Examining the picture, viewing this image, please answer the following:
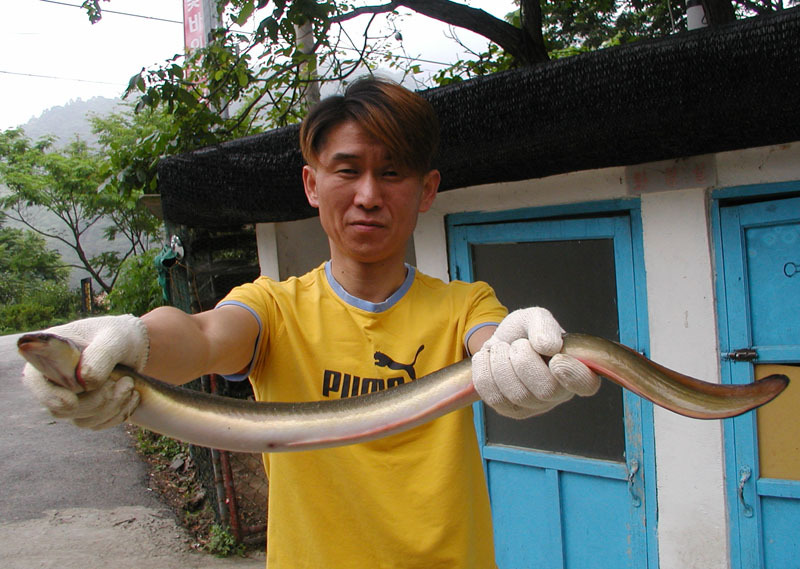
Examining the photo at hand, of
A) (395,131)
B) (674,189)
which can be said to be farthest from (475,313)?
(674,189)

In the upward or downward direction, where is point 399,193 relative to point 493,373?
upward

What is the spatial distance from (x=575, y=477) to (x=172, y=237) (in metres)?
3.68

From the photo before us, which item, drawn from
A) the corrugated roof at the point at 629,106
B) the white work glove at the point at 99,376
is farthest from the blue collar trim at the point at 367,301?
the corrugated roof at the point at 629,106

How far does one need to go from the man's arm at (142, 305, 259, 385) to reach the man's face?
37cm

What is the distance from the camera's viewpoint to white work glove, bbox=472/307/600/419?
1.35 m

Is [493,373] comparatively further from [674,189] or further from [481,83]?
[674,189]

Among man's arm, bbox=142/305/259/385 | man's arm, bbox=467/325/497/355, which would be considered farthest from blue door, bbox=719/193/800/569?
man's arm, bbox=142/305/259/385

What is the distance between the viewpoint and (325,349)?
176 centimetres

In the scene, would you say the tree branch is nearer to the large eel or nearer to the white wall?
the white wall

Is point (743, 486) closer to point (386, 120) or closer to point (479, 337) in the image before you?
point (479, 337)

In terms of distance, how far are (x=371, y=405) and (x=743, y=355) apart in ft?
7.38

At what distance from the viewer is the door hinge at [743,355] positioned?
2980 mm

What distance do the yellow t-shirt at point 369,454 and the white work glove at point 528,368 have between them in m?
0.31

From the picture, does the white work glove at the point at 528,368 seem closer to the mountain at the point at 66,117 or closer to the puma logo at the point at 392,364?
the puma logo at the point at 392,364
